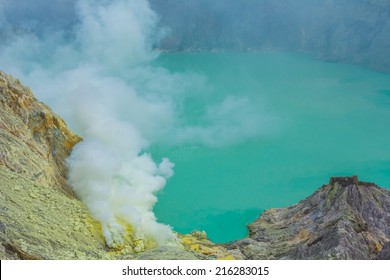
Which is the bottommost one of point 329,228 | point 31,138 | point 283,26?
point 329,228

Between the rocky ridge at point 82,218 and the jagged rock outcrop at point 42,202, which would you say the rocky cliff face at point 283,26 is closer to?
the rocky ridge at point 82,218

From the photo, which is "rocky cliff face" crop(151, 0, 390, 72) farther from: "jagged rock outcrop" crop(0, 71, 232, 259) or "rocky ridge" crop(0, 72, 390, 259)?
"jagged rock outcrop" crop(0, 71, 232, 259)

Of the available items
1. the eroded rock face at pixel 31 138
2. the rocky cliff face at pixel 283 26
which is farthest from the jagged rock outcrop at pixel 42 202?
the rocky cliff face at pixel 283 26

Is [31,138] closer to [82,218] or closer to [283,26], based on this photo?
[82,218]

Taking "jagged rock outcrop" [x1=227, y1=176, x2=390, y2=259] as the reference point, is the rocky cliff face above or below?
above

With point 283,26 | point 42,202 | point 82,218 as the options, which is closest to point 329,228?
point 82,218

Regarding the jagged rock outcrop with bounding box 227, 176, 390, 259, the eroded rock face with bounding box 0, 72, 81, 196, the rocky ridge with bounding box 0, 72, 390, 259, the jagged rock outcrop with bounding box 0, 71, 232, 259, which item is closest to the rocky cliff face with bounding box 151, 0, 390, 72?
the jagged rock outcrop with bounding box 227, 176, 390, 259
